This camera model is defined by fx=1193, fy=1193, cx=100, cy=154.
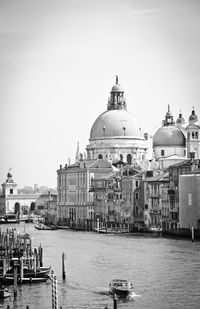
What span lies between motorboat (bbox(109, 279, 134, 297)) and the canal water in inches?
9.9

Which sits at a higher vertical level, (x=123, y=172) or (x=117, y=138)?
(x=117, y=138)

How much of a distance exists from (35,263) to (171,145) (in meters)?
52.4

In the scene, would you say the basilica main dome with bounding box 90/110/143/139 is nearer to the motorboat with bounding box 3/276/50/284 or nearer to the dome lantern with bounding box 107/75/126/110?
the dome lantern with bounding box 107/75/126/110

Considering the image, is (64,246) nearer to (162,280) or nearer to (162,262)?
(162,262)

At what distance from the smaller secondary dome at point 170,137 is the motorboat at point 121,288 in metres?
55.0

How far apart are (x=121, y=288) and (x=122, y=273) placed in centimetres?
622

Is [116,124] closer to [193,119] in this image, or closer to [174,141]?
[174,141]

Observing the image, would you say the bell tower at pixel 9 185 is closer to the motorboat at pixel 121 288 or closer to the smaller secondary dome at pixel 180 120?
the smaller secondary dome at pixel 180 120

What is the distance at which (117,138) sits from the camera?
322 ft

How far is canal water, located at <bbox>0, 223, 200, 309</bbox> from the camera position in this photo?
35.6 m

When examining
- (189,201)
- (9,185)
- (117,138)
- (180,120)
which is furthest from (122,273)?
(9,185)

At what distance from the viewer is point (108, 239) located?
64312 millimetres

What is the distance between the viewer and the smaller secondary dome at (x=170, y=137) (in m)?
91.8

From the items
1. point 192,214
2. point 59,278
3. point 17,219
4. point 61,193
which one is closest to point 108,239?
point 192,214
